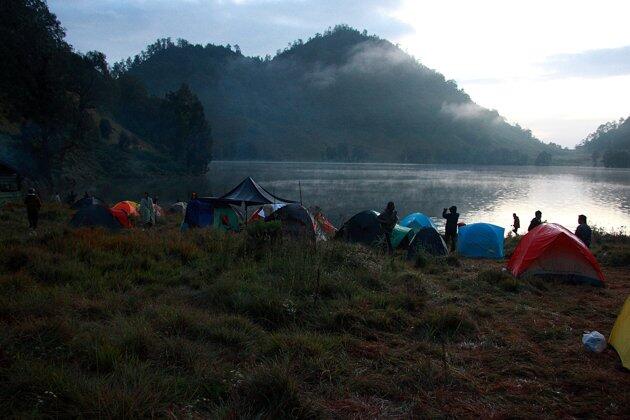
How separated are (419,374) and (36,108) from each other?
153 feet

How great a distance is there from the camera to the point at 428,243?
44.2 ft

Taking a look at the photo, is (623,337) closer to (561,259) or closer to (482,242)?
(561,259)

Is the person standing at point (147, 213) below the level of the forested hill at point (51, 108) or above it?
below

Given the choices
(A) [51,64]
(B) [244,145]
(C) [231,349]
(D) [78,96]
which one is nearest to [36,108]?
(A) [51,64]

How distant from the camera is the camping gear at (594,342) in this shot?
543 centimetres

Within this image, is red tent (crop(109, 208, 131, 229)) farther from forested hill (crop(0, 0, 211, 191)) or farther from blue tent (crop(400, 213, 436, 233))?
forested hill (crop(0, 0, 211, 191))

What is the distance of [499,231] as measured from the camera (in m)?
14.7

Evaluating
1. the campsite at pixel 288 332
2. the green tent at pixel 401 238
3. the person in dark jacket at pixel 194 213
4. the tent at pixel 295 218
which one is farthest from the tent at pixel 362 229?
the person in dark jacket at pixel 194 213

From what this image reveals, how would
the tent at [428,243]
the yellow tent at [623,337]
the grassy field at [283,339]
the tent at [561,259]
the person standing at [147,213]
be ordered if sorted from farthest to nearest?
the person standing at [147,213], the tent at [428,243], the tent at [561,259], the yellow tent at [623,337], the grassy field at [283,339]

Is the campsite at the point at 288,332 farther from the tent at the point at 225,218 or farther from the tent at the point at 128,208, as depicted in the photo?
the tent at the point at 128,208

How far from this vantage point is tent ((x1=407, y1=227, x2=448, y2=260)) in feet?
43.2

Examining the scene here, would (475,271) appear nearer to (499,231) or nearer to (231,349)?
(499,231)

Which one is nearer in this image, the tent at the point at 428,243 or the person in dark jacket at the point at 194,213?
the tent at the point at 428,243

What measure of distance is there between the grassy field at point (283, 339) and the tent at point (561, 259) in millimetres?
681
